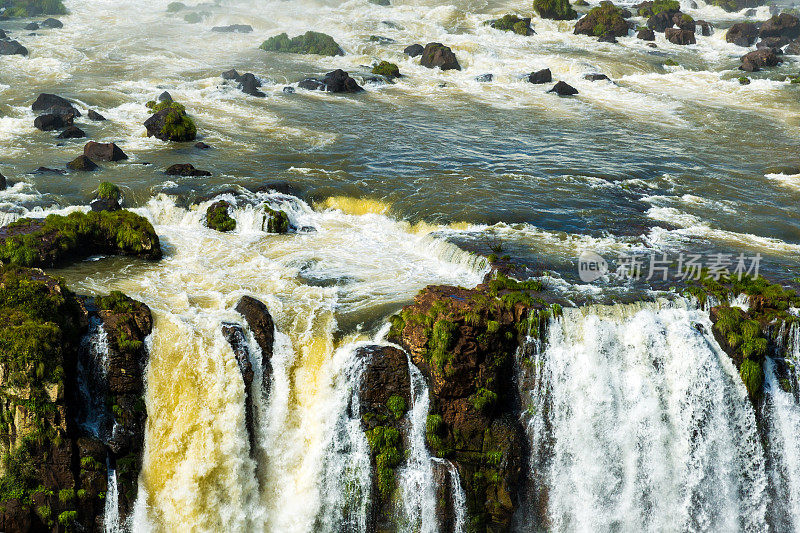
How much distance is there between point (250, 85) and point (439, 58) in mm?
12709

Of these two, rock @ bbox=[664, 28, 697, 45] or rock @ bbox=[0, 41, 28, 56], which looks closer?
rock @ bbox=[0, 41, 28, 56]

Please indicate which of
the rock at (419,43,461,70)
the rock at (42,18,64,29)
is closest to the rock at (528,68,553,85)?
the rock at (419,43,461,70)

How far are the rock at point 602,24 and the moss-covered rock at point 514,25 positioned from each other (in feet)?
12.3

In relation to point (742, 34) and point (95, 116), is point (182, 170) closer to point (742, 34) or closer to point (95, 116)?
point (95, 116)

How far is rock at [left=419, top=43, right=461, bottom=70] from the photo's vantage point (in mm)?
42500

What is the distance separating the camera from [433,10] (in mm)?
55000

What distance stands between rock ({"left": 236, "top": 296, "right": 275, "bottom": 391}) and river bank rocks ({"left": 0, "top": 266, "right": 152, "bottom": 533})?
2302 millimetres

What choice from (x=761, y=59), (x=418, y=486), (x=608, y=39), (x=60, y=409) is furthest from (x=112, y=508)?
(x=608, y=39)

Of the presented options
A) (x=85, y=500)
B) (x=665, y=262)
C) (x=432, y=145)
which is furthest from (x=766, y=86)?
(x=85, y=500)

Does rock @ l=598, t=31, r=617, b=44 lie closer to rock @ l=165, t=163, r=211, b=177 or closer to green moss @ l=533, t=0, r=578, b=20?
green moss @ l=533, t=0, r=578, b=20

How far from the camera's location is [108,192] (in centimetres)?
2139

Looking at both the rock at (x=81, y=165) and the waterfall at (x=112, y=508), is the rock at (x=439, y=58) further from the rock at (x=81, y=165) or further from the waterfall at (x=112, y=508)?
the waterfall at (x=112, y=508)

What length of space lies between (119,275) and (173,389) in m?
4.89

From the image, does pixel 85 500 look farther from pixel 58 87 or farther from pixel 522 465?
pixel 58 87
